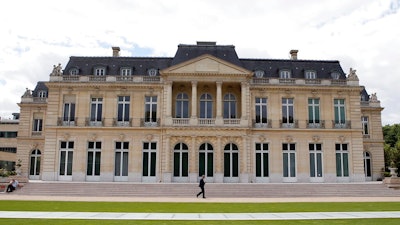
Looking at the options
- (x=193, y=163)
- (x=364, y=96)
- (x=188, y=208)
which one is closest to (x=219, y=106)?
(x=193, y=163)

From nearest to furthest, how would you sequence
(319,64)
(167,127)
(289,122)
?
(167,127) → (289,122) → (319,64)

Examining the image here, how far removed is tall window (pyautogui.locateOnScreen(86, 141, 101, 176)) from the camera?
3991 cm

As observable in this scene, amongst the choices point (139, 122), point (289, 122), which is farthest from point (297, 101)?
point (139, 122)

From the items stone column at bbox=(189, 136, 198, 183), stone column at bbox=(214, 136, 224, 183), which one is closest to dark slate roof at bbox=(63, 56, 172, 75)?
stone column at bbox=(189, 136, 198, 183)

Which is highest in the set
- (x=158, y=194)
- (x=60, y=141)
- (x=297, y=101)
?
(x=297, y=101)

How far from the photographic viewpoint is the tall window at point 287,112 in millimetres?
41406

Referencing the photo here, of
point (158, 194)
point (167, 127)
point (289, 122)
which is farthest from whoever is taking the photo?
point (289, 122)

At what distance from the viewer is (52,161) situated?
39844 millimetres

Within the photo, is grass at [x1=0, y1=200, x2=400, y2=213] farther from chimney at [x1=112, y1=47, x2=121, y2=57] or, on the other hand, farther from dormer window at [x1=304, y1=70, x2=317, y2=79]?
chimney at [x1=112, y1=47, x2=121, y2=57]

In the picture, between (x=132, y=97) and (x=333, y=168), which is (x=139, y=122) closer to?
(x=132, y=97)

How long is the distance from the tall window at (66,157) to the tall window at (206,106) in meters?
14.0

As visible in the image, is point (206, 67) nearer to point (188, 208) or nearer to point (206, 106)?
point (206, 106)

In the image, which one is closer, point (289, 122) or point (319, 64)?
point (289, 122)

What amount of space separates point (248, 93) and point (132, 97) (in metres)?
12.2
